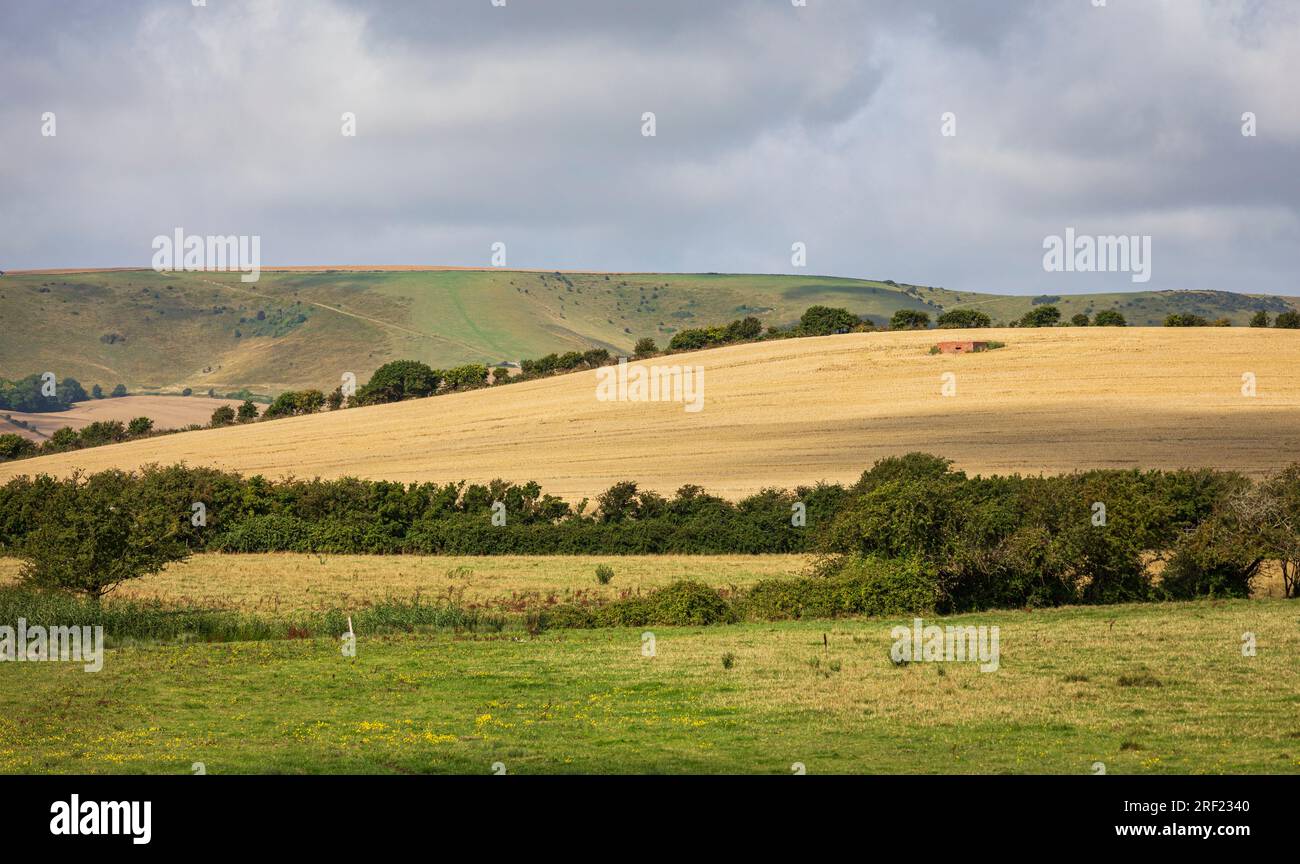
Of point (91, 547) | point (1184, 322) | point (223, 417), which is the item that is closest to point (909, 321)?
point (1184, 322)

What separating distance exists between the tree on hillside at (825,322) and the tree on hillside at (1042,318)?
17763 mm

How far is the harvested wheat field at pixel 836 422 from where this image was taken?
71.5 metres

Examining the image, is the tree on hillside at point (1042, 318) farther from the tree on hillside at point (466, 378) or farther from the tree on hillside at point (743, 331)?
the tree on hillside at point (466, 378)

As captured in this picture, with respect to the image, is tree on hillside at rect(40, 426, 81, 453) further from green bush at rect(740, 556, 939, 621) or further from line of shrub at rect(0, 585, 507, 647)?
green bush at rect(740, 556, 939, 621)

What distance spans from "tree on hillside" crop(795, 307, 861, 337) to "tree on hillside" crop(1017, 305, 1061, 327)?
1776cm

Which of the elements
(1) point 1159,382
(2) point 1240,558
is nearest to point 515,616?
(2) point 1240,558

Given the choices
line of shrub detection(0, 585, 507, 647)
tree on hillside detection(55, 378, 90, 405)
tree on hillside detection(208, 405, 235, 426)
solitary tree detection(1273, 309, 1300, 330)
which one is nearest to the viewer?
line of shrub detection(0, 585, 507, 647)

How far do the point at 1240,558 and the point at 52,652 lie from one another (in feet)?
127

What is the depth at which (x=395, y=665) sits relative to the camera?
3078 cm

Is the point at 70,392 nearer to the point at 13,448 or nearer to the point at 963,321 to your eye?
the point at 13,448

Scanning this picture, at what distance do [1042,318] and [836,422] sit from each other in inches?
1691

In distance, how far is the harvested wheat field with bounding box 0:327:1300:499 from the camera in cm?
7150

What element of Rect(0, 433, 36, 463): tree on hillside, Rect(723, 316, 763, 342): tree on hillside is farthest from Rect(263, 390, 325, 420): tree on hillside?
Rect(723, 316, 763, 342): tree on hillside
